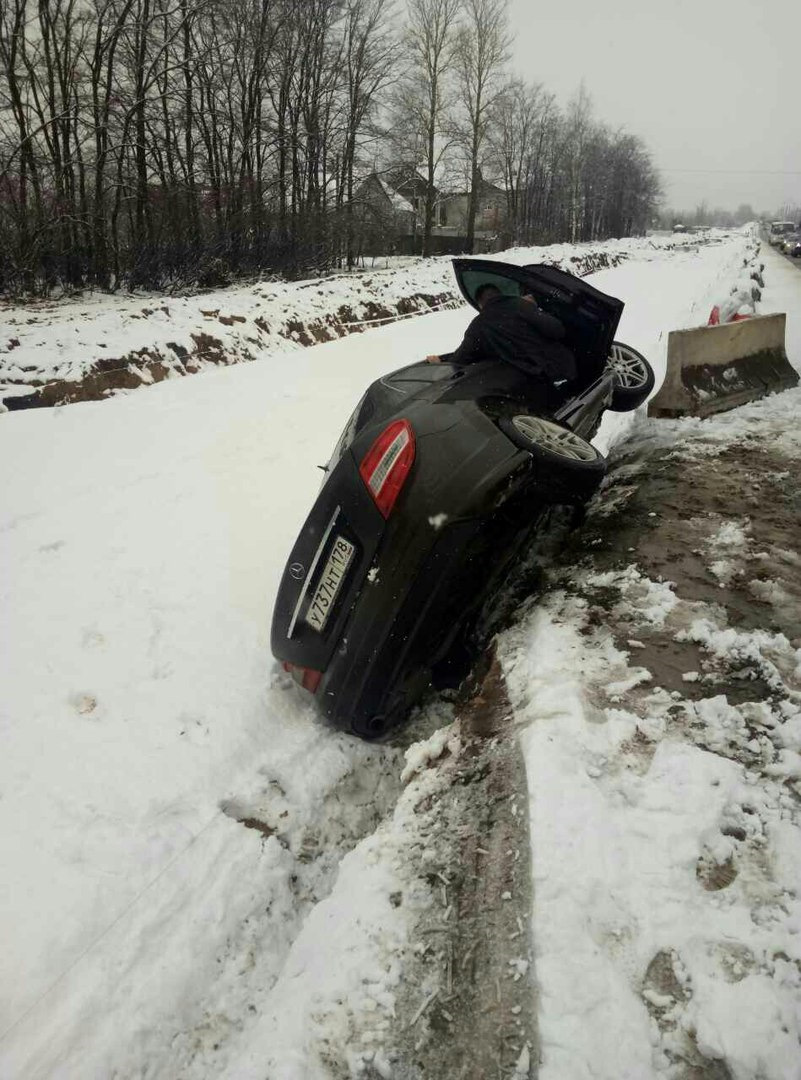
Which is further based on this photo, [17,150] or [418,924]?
[17,150]

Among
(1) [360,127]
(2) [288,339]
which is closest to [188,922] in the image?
(2) [288,339]

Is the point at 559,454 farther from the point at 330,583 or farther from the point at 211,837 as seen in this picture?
the point at 211,837

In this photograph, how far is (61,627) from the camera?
2957 millimetres

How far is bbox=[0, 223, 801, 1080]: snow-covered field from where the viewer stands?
136 cm

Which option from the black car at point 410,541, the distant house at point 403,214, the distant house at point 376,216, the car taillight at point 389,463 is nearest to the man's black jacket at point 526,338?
the black car at point 410,541

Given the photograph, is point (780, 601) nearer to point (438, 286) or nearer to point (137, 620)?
point (137, 620)

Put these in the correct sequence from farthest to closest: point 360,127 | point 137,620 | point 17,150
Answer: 1. point 360,127
2. point 17,150
3. point 137,620

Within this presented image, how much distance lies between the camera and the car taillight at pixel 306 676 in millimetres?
2307

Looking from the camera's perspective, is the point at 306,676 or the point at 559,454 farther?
the point at 306,676

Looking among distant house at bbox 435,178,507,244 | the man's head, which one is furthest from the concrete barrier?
distant house at bbox 435,178,507,244

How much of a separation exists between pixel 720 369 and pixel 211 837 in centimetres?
492

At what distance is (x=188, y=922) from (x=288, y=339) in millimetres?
9097

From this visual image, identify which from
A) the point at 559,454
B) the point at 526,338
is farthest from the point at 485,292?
the point at 559,454

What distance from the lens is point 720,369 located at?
4938 mm
